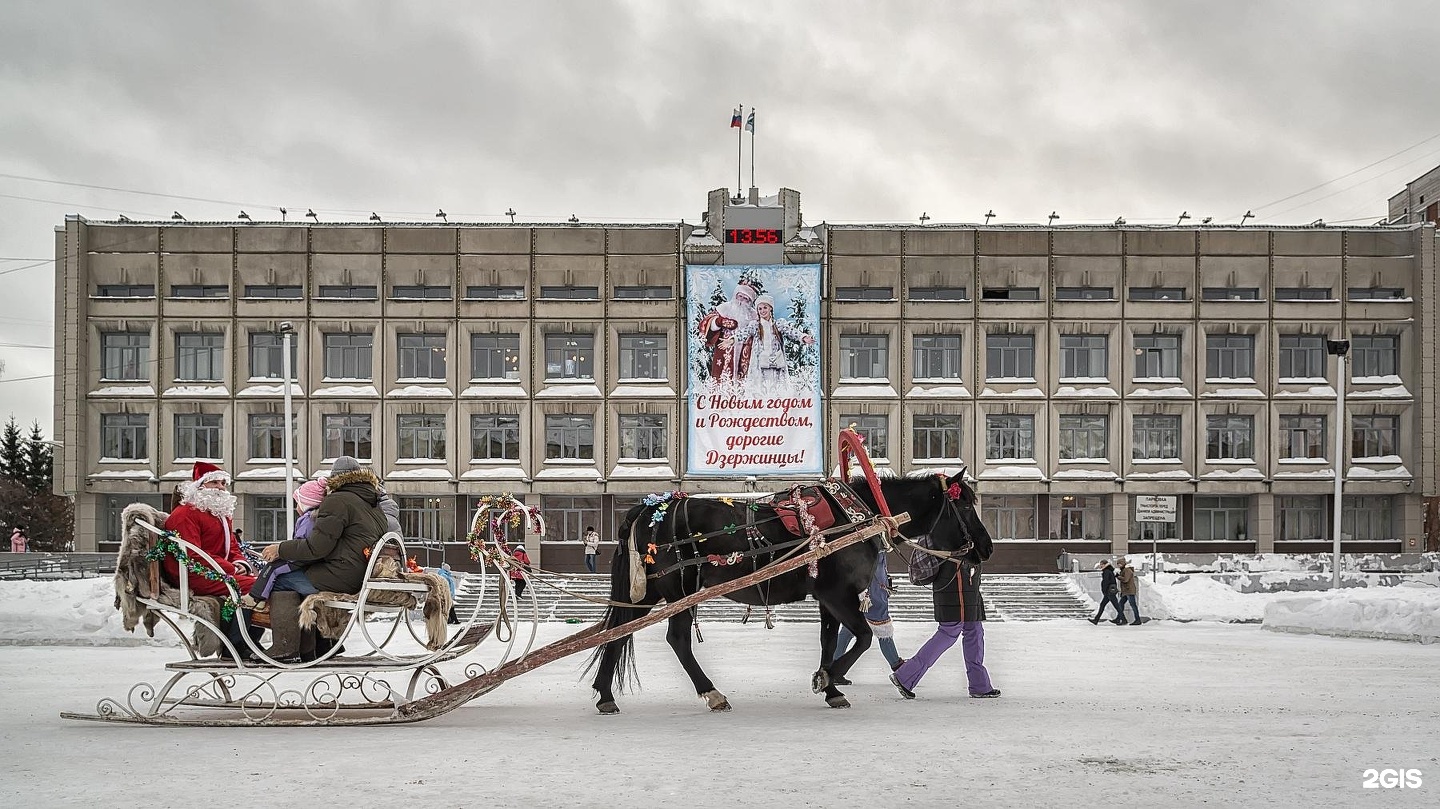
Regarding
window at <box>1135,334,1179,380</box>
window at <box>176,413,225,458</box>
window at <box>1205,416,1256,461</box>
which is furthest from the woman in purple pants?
window at <box>176,413,225,458</box>

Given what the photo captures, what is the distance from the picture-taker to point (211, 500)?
412 inches

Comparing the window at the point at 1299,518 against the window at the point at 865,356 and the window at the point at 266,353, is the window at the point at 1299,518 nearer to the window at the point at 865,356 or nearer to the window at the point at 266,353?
the window at the point at 865,356

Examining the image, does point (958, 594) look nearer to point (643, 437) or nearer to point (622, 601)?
point (622, 601)

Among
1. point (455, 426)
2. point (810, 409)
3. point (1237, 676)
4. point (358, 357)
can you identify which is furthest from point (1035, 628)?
point (358, 357)

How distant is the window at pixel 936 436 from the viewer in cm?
4828

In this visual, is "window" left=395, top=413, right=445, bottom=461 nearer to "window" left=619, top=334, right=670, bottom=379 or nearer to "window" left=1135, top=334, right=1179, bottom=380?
"window" left=619, top=334, right=670, bottom=379

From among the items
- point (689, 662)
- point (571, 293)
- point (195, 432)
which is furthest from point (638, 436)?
point (689, 662)

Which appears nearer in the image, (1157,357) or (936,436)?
(936,436)

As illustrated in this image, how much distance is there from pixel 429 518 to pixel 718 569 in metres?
38.5

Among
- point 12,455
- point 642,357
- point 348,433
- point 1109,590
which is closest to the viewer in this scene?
point 1109,590

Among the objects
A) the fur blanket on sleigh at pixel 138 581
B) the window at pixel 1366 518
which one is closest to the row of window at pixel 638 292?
the window at pixel 1366 518

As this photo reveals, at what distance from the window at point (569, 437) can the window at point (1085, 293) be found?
19393mm

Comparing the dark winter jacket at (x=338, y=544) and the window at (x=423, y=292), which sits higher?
the window at (x=423, y=292)

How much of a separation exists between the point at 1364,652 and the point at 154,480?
143 ft
